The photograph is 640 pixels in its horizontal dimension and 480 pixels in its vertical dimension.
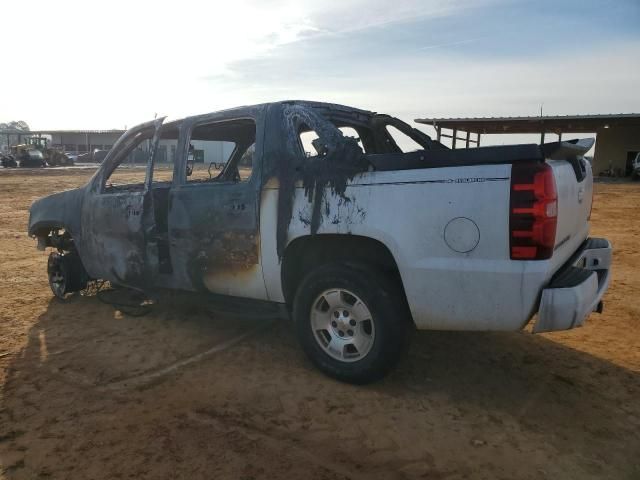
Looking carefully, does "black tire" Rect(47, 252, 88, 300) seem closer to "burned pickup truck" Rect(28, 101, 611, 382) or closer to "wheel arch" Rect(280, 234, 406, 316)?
"burned pickup truck" Rect(28, 101, 611, 382)

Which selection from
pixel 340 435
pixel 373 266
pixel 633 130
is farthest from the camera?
pixel 633 130

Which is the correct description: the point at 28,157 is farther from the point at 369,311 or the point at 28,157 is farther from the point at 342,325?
the point at 369,311

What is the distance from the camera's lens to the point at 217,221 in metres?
A: 3.92

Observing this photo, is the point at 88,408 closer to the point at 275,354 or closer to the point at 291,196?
the point at 275,354

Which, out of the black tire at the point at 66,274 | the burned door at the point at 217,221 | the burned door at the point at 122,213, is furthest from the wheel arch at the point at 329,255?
the black tire at the point at 66,274

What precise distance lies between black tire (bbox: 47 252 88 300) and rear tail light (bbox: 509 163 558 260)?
4.83 metres

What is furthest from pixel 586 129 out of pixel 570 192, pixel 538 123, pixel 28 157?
pixel 28 157

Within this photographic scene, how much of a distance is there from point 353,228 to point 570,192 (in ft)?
4.67

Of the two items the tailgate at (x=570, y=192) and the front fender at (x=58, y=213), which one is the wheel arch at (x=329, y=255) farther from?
the front fender at (x=58, y=213)

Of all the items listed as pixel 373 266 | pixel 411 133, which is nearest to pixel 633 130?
pixel 411 133

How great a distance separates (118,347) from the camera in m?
4.19

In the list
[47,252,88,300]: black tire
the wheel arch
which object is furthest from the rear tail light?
[47,252,88,300]: black tire

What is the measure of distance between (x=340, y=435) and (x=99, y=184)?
376cm

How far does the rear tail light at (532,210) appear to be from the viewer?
2633 mm
